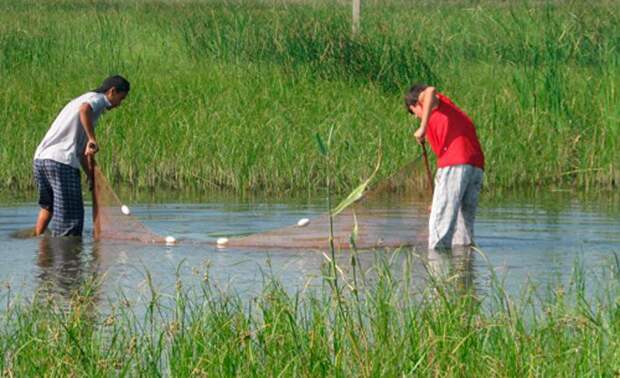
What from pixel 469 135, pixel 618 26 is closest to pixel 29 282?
pixel 469 135

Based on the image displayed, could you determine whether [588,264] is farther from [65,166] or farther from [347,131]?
[347,131]

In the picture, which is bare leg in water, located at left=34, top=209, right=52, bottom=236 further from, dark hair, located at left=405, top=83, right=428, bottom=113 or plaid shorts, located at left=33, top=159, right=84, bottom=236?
dark hair, located at left=405, top=83, right=428, bottom=113

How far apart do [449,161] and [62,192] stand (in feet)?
10.2

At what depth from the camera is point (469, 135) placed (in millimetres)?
10945

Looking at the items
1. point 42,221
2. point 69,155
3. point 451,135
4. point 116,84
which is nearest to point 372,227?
point 451,135

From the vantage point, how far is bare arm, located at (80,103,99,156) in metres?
11.5

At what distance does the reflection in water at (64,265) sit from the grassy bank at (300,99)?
3.09 metres

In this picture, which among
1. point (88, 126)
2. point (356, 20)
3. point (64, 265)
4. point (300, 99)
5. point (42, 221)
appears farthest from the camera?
point (356, 20)

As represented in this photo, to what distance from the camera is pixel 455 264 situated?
10477 millimetres

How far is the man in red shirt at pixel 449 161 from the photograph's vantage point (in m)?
10.8

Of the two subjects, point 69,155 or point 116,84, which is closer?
point 116,84

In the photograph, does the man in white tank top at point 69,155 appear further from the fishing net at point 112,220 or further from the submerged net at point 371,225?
the submerged net at point 371,225

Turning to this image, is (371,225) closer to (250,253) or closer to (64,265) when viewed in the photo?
(250,253)

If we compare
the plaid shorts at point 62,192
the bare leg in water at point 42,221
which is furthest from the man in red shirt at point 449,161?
the bare leg in water at point 42,221
